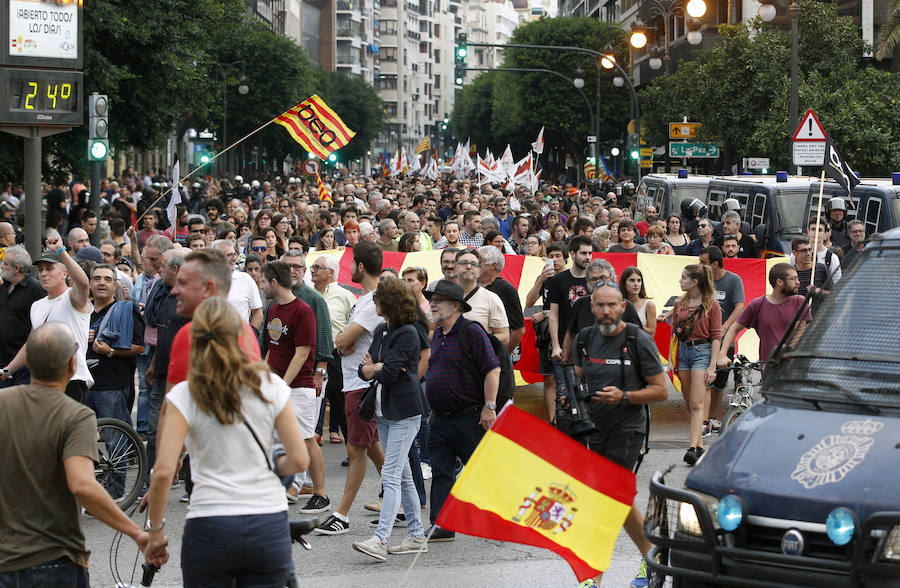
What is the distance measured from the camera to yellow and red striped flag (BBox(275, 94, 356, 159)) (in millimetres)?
22750

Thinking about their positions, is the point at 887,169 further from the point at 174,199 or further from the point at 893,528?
the point at 893,528

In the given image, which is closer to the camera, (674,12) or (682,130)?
(682,130)

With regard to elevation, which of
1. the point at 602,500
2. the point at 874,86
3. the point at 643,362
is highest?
the point at 874,86

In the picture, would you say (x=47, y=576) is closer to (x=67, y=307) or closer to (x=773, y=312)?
(x=67, y=307)

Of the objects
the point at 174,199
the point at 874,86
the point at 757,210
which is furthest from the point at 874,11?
the point at 174,199

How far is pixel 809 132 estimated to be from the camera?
2003 centimetres

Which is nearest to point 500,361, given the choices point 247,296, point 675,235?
point 247,296

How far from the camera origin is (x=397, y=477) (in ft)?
27.5

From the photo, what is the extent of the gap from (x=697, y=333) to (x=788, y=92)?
2471 cm

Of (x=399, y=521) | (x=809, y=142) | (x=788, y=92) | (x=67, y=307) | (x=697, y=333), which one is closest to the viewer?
(x=399, y=521)

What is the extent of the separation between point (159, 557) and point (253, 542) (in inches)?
20.2

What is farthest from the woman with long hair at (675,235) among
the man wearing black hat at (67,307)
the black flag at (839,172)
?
the man wearing black hat at (67,307)

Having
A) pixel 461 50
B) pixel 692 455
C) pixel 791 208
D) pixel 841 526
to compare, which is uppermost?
pixel 461 50

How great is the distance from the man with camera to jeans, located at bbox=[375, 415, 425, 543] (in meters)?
1.31
